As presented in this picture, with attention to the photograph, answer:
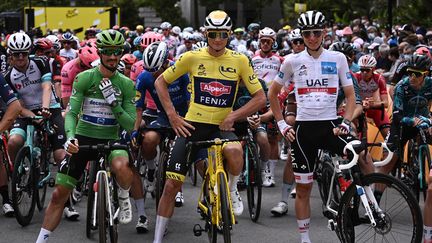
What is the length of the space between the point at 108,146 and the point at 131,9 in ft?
209

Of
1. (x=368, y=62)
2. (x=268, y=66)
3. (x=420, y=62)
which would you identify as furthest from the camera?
(x=268, y=66)

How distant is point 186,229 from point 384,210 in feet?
8.66

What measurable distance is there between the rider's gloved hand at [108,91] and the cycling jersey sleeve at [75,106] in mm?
156

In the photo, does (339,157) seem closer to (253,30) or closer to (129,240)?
(129,240)

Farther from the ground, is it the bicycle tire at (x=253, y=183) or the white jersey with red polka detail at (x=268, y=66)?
the white jersey with red polka detail at (x=268, y=66)

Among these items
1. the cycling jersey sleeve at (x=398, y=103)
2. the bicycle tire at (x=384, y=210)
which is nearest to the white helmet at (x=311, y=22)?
the bicycle tire at (x=384, y=210)

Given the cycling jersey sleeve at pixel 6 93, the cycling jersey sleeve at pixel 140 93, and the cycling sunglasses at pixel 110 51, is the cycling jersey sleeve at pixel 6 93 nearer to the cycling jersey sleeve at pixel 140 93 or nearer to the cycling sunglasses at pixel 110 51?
the cycling sunglasses at pixel 110 51

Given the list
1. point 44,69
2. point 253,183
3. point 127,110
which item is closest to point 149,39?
point 44,69

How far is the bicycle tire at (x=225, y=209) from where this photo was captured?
6840mm

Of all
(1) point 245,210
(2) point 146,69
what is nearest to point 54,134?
(2) point 146,69

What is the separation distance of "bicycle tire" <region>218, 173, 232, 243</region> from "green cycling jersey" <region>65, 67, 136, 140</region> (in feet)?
3.56

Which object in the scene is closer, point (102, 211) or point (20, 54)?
point (102, 211)

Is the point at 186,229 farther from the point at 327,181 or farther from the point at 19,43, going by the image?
the point at 19,43

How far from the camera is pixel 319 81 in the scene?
769 cm
